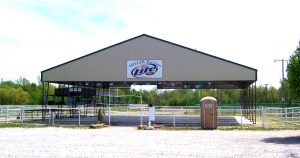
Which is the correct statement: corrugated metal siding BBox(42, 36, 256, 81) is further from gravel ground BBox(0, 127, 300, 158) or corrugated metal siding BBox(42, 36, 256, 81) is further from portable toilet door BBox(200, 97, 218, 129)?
gravel ground BBox(0, 127, 300, 158)

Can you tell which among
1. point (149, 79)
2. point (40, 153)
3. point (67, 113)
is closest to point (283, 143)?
point (40, 153)

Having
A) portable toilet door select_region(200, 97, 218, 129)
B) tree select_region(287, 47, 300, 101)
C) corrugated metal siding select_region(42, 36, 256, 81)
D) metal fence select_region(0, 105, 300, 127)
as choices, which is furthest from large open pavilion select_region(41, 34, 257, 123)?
tree select_region(287, 47, 300, 101)

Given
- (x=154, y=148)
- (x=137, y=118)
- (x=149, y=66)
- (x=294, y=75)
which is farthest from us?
(x=137, y=118)

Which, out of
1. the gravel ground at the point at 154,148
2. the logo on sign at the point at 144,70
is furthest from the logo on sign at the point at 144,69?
the gravel ground at the point at 154,148

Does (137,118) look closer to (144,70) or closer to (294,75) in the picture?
(144,70)

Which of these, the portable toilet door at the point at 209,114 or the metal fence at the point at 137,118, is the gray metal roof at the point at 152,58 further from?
the portable toilet door at the point at 209,114

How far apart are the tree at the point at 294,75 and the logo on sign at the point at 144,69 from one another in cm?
1062

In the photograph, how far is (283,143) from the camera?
1678cm

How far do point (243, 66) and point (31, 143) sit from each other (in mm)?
15863

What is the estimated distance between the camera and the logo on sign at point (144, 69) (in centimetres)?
2916

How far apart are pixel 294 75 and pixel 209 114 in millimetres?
6552

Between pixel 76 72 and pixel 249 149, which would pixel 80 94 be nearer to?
pixel 76 72

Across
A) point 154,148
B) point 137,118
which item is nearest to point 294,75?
→ point 154,148

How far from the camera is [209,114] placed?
82.4 feet
